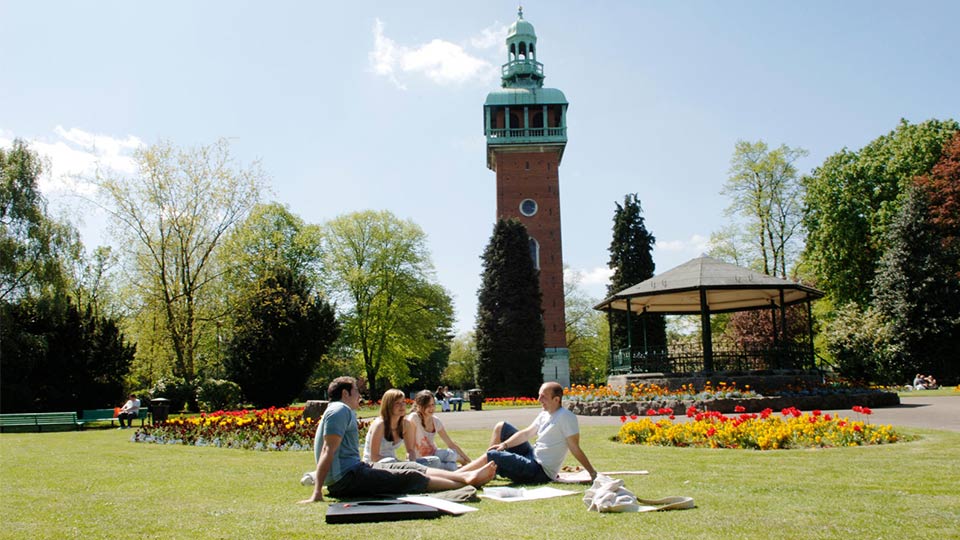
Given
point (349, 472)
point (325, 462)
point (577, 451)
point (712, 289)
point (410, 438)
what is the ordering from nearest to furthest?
point (325, 462), point (349, 472), point (577, 451), point (410, 438), point (712, 289)

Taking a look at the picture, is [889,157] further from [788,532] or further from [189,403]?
[788,532]

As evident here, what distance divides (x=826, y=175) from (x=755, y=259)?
6.11 m

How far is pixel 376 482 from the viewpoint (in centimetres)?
671

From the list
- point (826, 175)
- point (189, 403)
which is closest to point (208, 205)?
point (189, 403)

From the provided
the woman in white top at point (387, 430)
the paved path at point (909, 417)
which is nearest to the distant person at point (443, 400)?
the paved path at point (909, 417)

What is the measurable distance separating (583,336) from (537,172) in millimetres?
19640

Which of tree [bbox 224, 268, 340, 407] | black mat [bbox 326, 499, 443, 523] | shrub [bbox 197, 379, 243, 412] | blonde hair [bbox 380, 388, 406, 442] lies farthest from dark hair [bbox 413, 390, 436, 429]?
tree [bbox 224, 268, 340, 407]

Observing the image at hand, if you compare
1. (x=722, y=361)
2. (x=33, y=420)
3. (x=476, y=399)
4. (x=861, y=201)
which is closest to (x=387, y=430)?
(x=722, y=361)

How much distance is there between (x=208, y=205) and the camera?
93.4 ft

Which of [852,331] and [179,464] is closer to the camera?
[179,464]

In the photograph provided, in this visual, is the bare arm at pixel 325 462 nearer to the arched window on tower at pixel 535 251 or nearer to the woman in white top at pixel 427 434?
the woman in white top at pixel 427 434

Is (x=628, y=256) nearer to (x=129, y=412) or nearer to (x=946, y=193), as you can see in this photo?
(x=946, y=193)

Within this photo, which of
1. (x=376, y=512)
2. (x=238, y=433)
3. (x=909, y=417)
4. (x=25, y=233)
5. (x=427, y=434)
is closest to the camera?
(x=376, y=512)

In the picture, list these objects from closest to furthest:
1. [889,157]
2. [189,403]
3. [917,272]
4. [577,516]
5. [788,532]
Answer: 1. [788,532]
2. [577,516]
3. [189,403]
4. [917,272]
5. [889,157]
